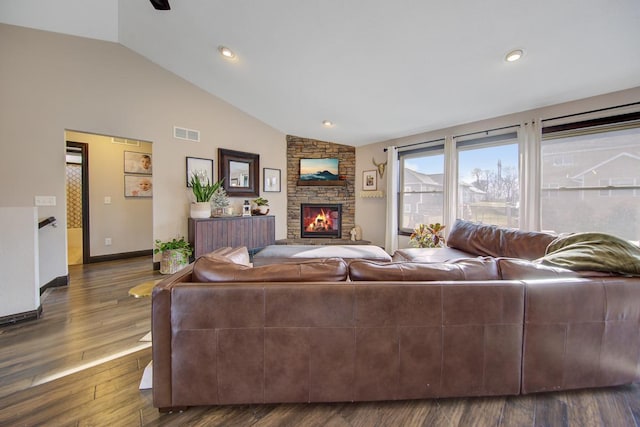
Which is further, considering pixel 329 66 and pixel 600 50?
pixel 329 66

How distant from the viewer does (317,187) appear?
5734mm

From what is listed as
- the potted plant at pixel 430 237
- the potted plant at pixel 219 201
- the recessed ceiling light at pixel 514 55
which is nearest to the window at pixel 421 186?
the potted plant at pixel 430 237

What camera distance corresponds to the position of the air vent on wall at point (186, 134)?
165 inches

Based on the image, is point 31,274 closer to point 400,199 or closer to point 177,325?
point 177,325

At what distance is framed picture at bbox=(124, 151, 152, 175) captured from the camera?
4.82 metres

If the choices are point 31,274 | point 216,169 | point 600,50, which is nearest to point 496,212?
point 600,50

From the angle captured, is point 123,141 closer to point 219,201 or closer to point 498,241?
point 219,201

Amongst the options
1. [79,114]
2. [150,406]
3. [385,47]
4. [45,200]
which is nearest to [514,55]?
[385,47]

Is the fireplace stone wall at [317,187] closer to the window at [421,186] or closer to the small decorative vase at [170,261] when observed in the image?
the window at [421,186]

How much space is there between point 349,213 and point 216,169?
2882 mm

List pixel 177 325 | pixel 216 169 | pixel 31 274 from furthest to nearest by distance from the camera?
pixel 216 169
pixel 31 274
pixel 177 325

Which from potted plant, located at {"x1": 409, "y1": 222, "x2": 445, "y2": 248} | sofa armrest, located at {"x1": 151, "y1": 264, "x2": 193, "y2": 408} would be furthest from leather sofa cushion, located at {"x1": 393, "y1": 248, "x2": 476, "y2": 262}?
sofa armrest, located at {"x1": 151, "y1": 264, "x2": 193, "y2": 408}

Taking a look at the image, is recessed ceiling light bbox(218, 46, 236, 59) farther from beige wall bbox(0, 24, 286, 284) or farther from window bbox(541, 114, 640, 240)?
window bbox(541, 114, 640, 240)

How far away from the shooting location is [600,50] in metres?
2.35
